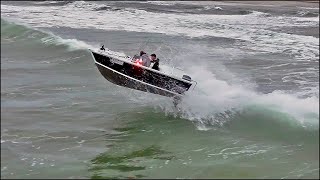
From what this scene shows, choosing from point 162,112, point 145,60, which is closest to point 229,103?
point 162,112

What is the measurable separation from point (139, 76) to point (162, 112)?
240 centimetres

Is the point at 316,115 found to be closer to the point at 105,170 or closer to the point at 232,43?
the point at 105,170

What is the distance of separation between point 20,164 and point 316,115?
11756mm

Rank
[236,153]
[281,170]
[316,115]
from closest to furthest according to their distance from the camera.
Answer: [281,170], [236,153], [316,115]

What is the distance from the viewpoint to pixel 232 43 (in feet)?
132

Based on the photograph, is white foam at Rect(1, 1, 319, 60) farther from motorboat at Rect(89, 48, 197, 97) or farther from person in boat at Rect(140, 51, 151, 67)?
person in boat at Rect(140, 51, 151, 67)

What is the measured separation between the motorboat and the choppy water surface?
99 cm

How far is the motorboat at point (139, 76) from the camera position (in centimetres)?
1934

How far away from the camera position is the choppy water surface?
50.8 ft

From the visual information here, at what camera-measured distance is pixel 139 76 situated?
19766mm

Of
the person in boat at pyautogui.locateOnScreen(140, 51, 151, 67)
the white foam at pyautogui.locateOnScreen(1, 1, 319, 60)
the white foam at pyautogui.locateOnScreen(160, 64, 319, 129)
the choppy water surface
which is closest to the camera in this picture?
the choppy water surface

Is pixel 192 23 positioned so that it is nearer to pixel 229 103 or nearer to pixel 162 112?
pixel 229 103

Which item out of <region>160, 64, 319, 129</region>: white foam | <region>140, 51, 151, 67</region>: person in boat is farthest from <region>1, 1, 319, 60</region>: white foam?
<region>140, 51, 151, 67</region>: person in boat

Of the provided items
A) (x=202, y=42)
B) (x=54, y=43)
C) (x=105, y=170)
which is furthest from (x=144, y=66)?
(x=202, y=42)
